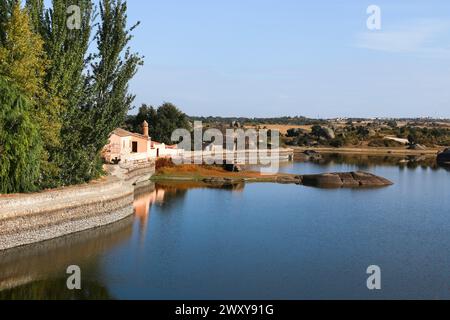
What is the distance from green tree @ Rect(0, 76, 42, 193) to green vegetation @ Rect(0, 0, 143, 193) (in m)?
0.05

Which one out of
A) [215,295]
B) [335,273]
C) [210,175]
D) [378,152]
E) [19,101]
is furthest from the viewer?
[378,152]

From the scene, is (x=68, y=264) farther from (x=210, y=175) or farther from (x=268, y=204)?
(x=210, y=175)

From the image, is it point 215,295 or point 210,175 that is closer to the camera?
point 215,295

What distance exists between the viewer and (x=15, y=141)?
29.7 metres

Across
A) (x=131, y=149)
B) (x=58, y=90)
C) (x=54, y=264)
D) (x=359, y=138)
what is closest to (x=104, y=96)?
(x=58, y=90)

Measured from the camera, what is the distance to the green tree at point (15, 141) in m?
29.5

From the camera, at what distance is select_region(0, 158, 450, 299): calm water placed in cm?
2375

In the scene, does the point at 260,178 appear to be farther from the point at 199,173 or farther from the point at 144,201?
the point at 144,201

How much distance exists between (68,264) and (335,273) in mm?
12222

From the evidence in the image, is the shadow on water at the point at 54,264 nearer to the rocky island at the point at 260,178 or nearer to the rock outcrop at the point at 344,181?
the rocky island at the point at 260,178

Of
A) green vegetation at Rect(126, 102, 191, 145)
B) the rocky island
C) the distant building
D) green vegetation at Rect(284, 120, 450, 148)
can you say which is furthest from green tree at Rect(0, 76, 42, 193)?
green vegetation at Rect(284, 120, 450, 148)

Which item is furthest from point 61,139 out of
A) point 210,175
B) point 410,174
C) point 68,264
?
point 410,174

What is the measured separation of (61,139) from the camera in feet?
116

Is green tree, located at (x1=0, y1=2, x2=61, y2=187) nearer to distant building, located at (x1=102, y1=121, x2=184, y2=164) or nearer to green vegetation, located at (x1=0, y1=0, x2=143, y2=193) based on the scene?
green vegetation, located at (x1=0, y1=0, x2=143, y2=193)
